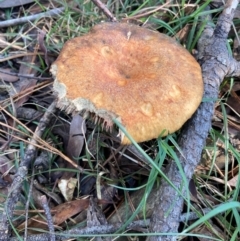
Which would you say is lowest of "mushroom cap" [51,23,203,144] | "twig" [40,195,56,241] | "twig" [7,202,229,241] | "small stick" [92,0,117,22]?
"twig" [7,202,229,241]

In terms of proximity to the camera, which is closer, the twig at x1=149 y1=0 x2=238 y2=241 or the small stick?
the twig at x1=149 y1=0 x2=238 y2=241

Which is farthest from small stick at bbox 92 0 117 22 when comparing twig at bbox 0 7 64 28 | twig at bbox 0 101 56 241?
twig at bbox 0 101 56 241

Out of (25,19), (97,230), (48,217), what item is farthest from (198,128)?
(25,19)

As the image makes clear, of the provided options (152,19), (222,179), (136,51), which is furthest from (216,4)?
(222,179)

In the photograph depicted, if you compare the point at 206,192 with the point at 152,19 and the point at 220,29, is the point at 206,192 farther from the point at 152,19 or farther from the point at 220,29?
the point at 152,19

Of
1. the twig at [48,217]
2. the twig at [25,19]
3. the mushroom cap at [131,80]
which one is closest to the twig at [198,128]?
the mushroom cap at [131,80]

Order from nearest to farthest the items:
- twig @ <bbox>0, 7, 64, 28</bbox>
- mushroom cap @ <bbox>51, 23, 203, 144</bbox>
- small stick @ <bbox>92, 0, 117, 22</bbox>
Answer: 1. mushroom cap @ <bbox>51, 23, 203, 144</bbox>
2. small stick @ <bbox>92, 0, 117, 22</bbox>
3. twig @ <bbox>0, 7, 64, 28</bbox>

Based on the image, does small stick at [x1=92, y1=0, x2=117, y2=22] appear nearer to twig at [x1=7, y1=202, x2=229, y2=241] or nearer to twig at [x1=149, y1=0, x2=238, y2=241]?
twig at [x1=149, y1=0, x2=238, y2=241]

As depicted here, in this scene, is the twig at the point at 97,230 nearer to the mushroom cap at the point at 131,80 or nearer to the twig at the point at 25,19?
the mushroom cap at the point at 131,80
